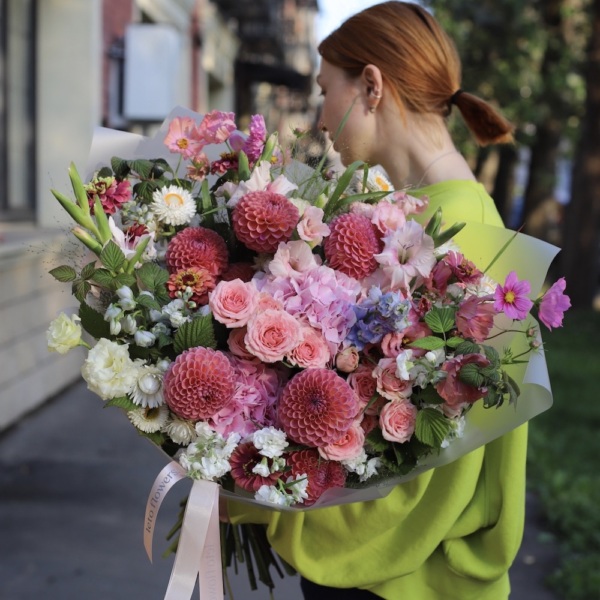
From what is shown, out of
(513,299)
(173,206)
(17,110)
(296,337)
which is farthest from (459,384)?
(17,110)

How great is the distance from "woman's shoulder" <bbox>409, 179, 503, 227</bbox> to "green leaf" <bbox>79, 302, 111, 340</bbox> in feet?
2.23

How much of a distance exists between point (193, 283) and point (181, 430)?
0.26 meters

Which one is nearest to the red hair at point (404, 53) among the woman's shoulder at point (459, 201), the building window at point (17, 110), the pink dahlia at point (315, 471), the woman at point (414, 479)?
the woman at point (414, 479)

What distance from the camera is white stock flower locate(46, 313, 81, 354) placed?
1597 millimetres

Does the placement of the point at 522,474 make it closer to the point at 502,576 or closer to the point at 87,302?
the point at 502,576

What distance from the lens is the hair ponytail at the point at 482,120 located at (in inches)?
85.4

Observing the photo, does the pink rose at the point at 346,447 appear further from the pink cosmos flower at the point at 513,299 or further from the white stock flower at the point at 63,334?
the white stock flower at the point at 63,334

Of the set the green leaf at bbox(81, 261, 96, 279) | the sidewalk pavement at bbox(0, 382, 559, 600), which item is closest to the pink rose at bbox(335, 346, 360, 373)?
the green leaf at bbox(81, 261, 96, 279)

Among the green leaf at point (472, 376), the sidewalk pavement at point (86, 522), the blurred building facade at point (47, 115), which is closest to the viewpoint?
the green leaf at point (472, 376)

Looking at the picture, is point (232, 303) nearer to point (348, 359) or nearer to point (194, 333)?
point (194, 333)

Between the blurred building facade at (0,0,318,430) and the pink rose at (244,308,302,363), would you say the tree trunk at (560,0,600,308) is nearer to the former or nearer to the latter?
the blurred building facade at (0,0,318,430)

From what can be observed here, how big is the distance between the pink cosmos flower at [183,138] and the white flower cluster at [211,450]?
1.90 ft

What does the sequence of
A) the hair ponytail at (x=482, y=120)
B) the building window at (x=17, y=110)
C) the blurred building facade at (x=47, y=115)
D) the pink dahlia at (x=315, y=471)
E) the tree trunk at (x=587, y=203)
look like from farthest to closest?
the tree trunk at (x=587, y=203) → the building window at (x=17, y=110) → the blurred building facade at (x=47, y=115) → the hair ponytail at (x=482, y=120) → the pink dahlia at (x=315, y=471)

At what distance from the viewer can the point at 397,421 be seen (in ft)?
5.07
